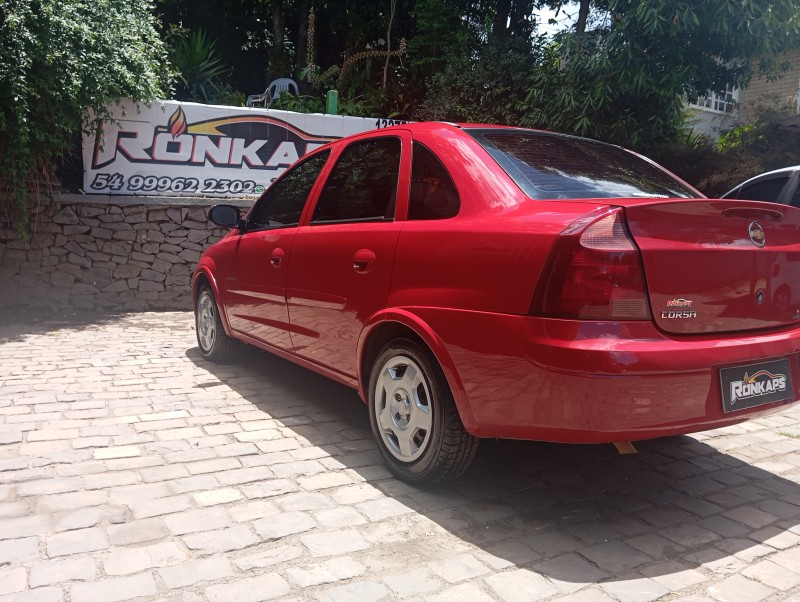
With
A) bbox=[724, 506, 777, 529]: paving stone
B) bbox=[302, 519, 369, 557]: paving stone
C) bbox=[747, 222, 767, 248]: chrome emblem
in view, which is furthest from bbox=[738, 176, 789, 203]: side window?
bbox=[302, 519, 369, 557]: paving stone

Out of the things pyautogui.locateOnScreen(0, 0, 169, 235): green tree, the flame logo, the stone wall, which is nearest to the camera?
pyautogui.locateOnScreen(0, 0, 169, 235): green tree

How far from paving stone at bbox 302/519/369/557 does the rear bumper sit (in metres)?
0.66

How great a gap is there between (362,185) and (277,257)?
0.85m

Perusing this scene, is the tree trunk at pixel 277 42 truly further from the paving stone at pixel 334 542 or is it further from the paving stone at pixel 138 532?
the paving stone at pixel 334 542

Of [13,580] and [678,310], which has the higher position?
[678,310]

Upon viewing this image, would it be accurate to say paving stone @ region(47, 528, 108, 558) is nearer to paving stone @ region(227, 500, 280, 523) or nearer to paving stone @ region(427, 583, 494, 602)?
paving stone @ region(227, 500, 280, 523)

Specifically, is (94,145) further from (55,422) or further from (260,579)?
(260,579)

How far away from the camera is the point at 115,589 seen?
2.36 metres

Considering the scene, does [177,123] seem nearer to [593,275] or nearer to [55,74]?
[55,74]

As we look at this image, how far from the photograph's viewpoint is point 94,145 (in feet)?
26.9

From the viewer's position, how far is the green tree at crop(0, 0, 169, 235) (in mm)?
6566

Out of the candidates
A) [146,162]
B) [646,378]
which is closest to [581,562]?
[646,378]

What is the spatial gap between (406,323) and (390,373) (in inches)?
13.5

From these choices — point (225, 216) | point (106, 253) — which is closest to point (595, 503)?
point (225, 216)
